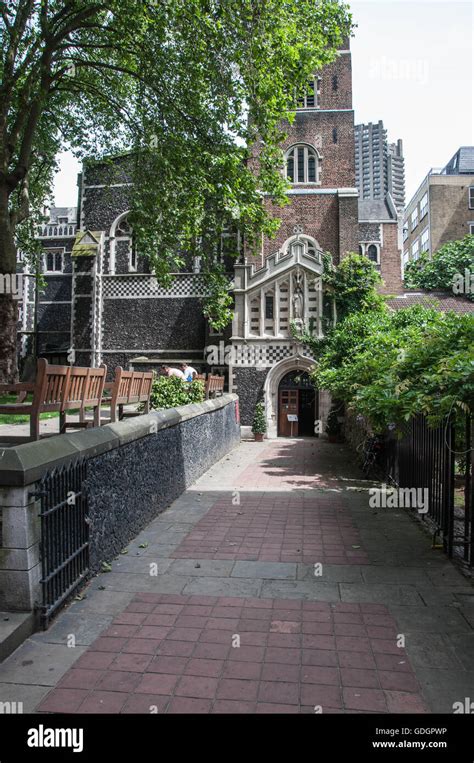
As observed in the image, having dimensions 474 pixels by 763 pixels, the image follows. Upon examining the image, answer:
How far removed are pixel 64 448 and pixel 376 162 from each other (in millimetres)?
155372

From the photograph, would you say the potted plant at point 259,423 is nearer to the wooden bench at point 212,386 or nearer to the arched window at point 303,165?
the wooden bench at point 212,386

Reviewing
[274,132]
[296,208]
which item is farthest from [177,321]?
[274,132]

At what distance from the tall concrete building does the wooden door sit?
132142mm

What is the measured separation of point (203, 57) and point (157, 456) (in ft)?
32.3

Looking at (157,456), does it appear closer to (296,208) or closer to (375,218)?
(296,208)

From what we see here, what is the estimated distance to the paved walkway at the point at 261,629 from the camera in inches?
123

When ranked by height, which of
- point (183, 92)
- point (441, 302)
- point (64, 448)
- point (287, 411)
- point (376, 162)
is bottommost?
point (287, 411)

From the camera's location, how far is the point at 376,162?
5640 inches

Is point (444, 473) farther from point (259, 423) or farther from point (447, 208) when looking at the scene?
point (447, 208)

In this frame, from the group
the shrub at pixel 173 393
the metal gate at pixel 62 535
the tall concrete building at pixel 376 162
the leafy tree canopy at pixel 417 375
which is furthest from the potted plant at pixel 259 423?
the tall concrete building at pixel 376 162

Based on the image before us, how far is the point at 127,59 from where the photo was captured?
13.3 meters

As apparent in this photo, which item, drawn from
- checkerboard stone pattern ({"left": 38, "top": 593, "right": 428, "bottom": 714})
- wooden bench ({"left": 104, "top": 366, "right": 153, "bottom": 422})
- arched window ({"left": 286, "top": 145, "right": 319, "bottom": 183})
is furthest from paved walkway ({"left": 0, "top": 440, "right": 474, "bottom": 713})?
arched window ({"left": 286, "top": 145, "right": 319, "bottom": 183})

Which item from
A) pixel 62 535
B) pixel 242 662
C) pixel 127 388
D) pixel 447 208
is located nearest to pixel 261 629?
pixel 242 662

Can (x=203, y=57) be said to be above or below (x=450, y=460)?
above
